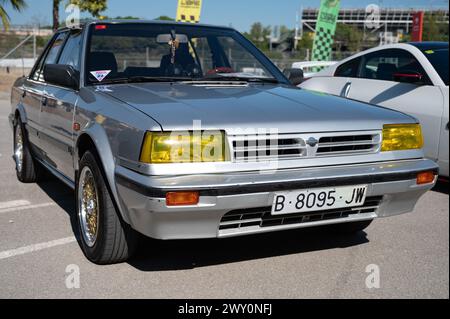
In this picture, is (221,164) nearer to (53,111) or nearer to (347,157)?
(347,157)

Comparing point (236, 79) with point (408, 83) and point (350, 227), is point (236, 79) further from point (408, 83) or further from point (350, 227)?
point (408, 83)

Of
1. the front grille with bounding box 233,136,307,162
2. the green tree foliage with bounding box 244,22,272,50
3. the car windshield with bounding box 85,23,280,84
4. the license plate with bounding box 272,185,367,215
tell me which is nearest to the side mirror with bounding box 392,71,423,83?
the car windshield with bounding box 85,23,280,84

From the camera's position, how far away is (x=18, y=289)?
2.93 m

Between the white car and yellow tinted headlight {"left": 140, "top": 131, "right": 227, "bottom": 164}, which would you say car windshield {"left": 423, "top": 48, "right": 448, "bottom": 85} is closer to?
the white car

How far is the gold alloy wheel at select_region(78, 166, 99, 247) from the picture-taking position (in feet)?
11.0

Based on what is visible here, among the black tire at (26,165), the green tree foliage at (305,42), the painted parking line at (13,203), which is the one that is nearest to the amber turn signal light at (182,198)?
the painted parking line at (13,203)

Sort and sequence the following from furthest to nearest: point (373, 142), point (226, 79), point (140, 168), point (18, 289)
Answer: point (226, 79)
point (373, 142)
point (18, 289)
point (140, 168)

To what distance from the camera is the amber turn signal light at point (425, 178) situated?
3270mm

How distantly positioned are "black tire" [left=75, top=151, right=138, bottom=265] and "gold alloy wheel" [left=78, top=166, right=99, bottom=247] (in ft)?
0.28

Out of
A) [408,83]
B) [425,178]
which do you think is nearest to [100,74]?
[425,178]

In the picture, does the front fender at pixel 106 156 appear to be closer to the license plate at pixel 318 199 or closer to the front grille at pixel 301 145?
the front grille at pixel 301 145
